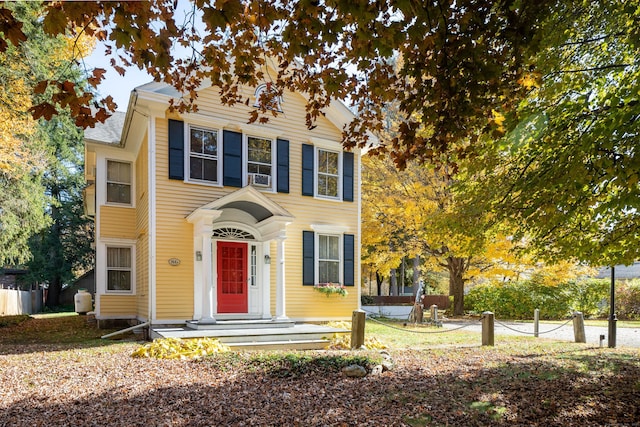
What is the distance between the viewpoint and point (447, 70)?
4.61 m

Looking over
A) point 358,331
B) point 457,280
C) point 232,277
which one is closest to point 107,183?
point 232,277

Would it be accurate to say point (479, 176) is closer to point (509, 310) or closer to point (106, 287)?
point (106, 287)

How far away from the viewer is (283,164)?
1323cm

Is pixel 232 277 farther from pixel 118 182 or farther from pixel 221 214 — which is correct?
pixel 118 182

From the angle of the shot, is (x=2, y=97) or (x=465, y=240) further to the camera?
(x=2, y=97)

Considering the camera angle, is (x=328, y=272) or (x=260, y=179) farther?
(x=328, y=272)

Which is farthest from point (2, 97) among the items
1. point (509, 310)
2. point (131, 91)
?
point (509, 310)

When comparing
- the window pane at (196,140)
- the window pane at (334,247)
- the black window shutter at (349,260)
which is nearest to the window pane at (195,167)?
the window pane at (196,140)

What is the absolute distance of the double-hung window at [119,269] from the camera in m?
13.7

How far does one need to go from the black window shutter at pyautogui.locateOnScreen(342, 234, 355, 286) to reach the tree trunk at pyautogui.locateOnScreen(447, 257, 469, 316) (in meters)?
7.80

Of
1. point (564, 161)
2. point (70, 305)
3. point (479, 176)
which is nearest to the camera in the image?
point (564, 161)

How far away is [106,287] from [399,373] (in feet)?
33.1

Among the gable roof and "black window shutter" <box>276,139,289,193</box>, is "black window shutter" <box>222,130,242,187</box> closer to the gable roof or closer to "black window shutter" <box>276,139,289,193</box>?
"black window shutter" <box>276,139,289,193</box>

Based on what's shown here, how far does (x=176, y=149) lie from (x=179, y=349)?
542 cm
